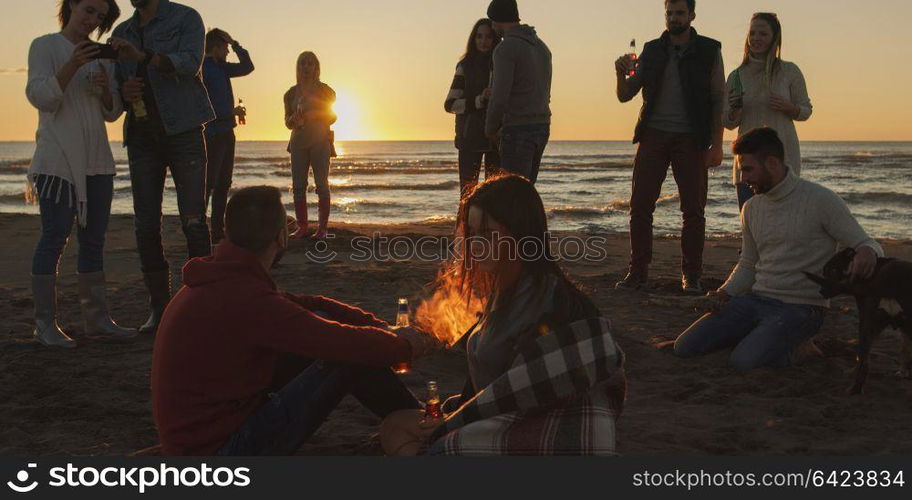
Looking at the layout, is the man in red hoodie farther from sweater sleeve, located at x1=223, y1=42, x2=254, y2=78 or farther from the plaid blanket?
sweater sleeve, located at x1=223, y1=42, x2=254, y2=78

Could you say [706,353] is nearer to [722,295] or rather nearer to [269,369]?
[722,295]

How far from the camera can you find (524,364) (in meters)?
2.87

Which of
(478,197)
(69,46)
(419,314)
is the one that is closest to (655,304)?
(419,314)

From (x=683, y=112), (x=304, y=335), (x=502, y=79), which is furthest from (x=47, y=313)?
(x=683, y=112)

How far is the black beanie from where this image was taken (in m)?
6.85

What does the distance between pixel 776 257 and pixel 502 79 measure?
270cm

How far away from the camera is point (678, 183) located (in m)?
7.01

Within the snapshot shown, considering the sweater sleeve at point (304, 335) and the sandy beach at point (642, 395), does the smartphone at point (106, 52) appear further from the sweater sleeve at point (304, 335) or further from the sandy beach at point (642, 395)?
the sweater sleeve at point (304, 335)

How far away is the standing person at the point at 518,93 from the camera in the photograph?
6.88 m

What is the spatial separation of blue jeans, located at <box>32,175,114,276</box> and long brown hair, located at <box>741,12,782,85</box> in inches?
183

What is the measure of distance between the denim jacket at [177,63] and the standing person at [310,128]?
420cm

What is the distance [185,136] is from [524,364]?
3420 mm

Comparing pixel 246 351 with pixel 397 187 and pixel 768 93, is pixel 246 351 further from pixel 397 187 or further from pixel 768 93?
pixel 397 187

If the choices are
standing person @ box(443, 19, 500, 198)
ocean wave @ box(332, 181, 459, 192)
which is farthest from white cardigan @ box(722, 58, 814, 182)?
ocean wave @ box(332, 181, 459, 192)
